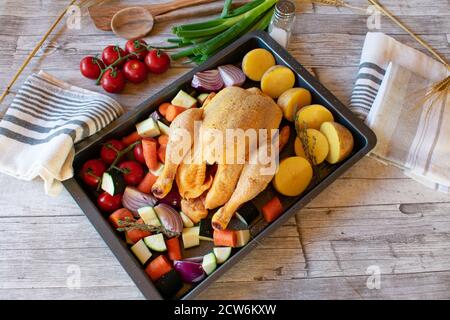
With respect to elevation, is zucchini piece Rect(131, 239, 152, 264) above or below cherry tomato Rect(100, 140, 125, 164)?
below

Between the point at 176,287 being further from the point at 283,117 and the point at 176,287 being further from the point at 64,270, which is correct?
the point at 283,117

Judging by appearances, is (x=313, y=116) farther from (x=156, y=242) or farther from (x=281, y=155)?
(x=156, y=242)

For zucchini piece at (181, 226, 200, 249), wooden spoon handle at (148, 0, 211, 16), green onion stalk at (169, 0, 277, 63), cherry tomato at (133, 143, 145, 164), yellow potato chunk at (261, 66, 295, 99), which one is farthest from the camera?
wooden spoon handle at (148, 0, 211, 16)

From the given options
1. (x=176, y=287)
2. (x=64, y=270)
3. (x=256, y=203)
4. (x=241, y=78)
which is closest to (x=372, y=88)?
(x=241, y=78)

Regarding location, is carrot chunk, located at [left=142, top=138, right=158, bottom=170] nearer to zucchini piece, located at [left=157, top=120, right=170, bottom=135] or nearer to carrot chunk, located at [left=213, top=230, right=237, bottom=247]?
zucchini piece, located at [left=157, top=120, right=170, bottom=135]

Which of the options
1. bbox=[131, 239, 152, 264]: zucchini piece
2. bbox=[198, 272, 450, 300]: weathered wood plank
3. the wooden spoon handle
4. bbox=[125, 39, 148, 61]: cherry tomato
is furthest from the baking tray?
the wooden spoon handle

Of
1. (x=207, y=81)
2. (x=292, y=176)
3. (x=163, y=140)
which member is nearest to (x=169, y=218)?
(x=163, y=140)

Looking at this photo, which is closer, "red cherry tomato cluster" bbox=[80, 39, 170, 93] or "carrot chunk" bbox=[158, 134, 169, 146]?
"carrot chunk" bbox=[158, 134, 169, 146]
